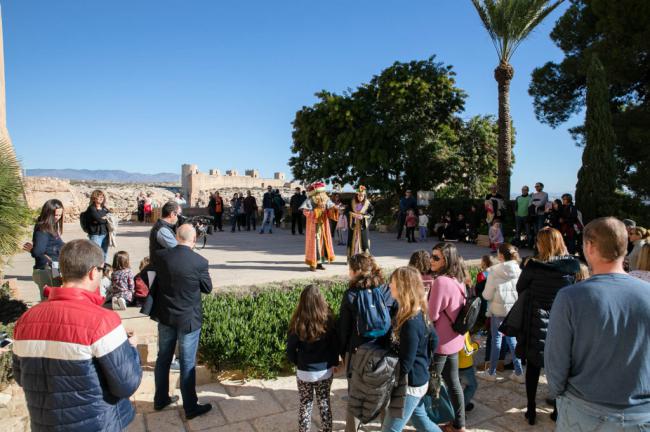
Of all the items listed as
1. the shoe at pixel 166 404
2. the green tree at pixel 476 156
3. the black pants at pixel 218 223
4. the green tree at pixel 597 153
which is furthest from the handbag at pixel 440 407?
the green tree at pixel 476 156

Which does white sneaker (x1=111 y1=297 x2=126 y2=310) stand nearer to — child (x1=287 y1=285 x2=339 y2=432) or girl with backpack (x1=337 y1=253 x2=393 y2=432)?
child (x1=287 y1=285 x2=339 y2=432)

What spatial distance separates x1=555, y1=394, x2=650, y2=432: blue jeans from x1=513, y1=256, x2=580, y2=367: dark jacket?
4.86 ft

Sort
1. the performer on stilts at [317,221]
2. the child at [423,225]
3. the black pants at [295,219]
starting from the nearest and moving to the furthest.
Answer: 1. the performer on stilts at [317,221]
2. the child at [423,225]
3. the black pants at [295,219]

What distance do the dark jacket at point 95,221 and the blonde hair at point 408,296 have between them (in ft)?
20.1

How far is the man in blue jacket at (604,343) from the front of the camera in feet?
6.66

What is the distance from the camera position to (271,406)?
4094 millimetres

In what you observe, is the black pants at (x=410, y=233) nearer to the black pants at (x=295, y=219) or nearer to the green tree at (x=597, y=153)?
the black pants at (x=295, y=219)

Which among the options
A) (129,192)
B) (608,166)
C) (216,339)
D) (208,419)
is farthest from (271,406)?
(129,192)

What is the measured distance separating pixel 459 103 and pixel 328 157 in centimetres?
631

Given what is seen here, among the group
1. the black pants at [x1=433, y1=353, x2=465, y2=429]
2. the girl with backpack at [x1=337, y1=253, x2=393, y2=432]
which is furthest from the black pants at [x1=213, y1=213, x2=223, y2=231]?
the black pants at [x1=433, y1=353, x2=465, y2=429]

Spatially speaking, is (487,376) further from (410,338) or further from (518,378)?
(410,338)

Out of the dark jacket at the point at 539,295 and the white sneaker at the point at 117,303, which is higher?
the dark jacket at the point at 539,295

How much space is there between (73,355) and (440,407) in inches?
105

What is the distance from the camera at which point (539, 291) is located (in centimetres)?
368
